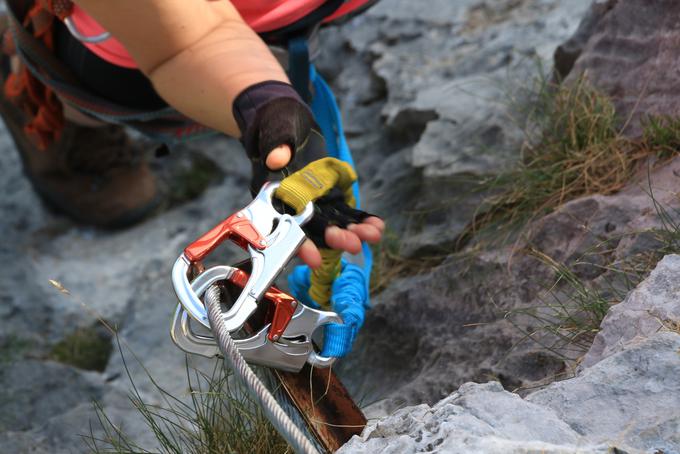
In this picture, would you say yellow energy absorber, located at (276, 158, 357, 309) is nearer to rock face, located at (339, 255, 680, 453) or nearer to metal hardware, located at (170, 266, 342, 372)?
metal hardware, located at (170, 266, 342, 372)

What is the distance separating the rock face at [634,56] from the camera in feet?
4.92

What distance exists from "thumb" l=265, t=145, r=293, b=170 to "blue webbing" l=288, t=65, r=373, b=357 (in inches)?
8.3

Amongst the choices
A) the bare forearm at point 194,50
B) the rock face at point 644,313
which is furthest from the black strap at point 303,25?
the rock face at point 644,313

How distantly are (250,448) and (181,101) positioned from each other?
534 mm

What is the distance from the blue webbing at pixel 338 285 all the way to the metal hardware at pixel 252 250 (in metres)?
0.16

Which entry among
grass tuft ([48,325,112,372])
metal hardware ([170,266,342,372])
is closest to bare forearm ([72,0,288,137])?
metal hardware ([170,266,342,372])

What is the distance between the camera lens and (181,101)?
4.39 feet

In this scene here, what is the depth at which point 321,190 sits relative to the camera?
44.7 inches

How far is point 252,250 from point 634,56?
35.2 inches

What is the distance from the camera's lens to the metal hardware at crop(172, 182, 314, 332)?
1009 millimetres

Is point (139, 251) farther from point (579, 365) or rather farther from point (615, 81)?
point (579, 365)

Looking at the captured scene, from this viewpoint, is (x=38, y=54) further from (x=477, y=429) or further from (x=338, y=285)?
(x=477, y=429)

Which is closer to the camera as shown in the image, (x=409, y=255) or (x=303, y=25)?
(x=303, y=25)

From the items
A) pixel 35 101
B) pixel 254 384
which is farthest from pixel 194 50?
pixel 35 101
